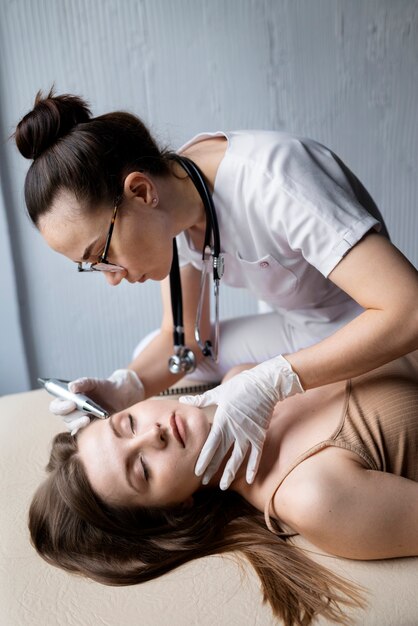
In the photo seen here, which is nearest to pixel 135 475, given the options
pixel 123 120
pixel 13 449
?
pixel 13 449

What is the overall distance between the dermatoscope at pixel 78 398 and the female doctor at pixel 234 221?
0.11ft

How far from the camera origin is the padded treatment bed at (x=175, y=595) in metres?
1.17

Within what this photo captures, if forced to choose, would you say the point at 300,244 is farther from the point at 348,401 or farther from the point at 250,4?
the point at 250,4

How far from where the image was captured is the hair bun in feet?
4.73

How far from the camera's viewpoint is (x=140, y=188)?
4.81 feet

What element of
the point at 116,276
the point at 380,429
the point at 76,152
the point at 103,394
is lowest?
the point at 103,394

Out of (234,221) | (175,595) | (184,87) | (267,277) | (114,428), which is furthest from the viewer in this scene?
(184,87)

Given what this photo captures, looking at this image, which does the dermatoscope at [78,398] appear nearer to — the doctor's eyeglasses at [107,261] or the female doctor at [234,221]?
the female doctor at [234,221]

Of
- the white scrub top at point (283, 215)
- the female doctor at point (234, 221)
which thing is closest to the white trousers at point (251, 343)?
the white scrub top at point (283, 215)

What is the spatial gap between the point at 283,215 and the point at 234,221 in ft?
0.61

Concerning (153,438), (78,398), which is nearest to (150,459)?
(153,438)

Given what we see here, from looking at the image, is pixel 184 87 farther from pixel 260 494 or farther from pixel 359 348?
pixel 260 494

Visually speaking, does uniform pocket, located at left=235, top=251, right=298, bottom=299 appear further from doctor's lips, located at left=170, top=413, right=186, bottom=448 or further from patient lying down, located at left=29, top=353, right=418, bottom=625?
doctor's lips, located at left=170, top=413, right=186, bottom=448

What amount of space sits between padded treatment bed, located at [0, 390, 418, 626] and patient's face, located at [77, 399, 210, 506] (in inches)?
7.3
